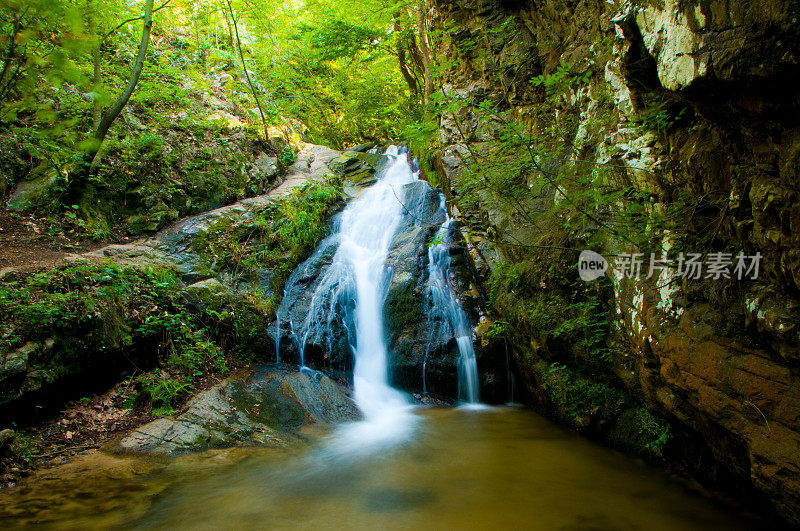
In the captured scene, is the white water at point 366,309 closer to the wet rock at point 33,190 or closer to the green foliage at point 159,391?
the green foliage at point 159,391

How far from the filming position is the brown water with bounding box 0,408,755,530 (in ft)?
11.1

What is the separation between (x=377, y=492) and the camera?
398cm

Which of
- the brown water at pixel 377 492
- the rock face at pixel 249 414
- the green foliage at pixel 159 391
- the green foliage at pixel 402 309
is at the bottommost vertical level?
the brown water at pixel 377 492

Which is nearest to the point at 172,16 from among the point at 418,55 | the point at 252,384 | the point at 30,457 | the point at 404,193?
the point at 418,55

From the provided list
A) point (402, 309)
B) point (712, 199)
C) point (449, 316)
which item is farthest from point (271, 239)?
point (712, 199)

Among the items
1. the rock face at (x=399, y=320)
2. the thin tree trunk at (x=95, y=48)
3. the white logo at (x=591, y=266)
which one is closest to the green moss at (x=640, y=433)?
the white logo at (x=591, y=266)

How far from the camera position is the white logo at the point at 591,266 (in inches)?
180

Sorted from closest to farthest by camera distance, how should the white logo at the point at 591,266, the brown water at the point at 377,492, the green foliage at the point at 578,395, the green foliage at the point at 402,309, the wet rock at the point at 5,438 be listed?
the brown water at the point at 377,492, the wet rock at the point at 5,438, the white logo at the point at 591,266, the green foliage at the point at 578,395, the green foliage at the point at 402,309

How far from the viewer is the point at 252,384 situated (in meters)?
6.20

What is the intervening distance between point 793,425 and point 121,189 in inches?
439

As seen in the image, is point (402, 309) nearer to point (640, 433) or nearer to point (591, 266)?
point (591, 266)

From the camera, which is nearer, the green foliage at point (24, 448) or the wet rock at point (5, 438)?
the wet rock at point (5, 438)

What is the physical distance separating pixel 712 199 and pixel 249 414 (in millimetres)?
5709

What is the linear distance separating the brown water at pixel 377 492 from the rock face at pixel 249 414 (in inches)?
11.3
